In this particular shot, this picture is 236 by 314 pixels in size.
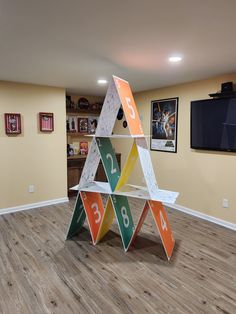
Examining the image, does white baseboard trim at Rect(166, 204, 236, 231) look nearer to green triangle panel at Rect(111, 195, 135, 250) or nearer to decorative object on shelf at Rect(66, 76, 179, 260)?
decorative object on shelf at Rect(66, 76, 179, 260)

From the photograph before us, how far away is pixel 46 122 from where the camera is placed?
439 centimetres

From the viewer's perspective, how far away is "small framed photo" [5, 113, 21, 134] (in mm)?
3980

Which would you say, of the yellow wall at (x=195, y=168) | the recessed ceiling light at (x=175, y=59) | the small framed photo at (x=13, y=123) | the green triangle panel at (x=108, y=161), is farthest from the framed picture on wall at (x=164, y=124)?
the small framed photo at (x=13, y=123)

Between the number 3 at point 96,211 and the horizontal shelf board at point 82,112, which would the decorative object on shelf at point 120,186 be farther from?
the horizontal shelf board at point 82,112

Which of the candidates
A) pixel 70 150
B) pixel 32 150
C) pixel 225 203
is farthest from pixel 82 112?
pixel 225 203

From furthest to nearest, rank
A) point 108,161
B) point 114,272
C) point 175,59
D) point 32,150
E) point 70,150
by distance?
point 70,150 → point 32,150 → point 108,161 → point 175,59 → point 114,272

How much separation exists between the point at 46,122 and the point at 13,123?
0.59m

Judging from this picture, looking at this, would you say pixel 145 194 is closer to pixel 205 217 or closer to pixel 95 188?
pixel 95 188

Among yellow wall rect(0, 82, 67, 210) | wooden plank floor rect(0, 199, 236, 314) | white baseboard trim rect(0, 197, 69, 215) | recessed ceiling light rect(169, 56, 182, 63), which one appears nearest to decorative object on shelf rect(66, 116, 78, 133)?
yellow wall rect(0, 82, 67, 210)

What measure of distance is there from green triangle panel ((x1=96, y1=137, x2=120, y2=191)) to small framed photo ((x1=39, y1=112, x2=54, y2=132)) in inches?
75.8

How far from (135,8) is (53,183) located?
367 centimetres

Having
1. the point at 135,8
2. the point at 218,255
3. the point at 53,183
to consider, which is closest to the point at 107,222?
the point at 218,255

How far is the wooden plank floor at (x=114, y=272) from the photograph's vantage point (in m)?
1.98

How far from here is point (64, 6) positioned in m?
1.55
